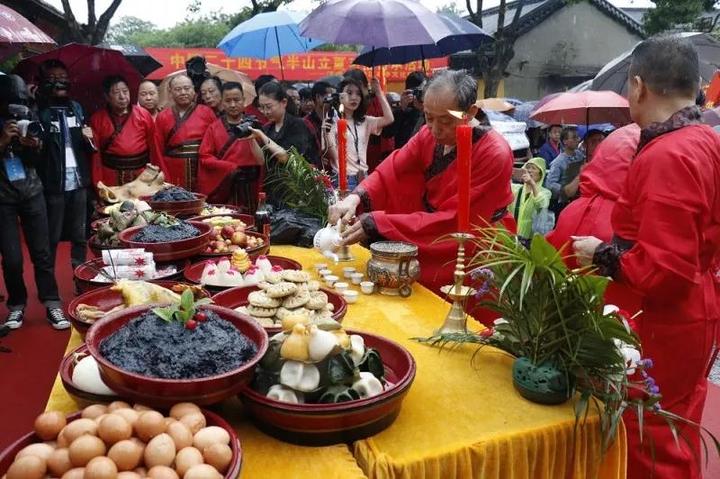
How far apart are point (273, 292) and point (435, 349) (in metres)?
0.54

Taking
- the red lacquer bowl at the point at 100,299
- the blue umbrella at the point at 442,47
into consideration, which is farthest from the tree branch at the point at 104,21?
the red lacquer bowl at the point at 100,299

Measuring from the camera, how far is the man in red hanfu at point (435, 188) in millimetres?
2428

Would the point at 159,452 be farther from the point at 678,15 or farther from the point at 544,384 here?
the point at 678,15

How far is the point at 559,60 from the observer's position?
56.2ft

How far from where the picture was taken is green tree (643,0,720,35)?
10.4 m

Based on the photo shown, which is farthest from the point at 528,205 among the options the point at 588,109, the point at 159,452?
the point at 159,452

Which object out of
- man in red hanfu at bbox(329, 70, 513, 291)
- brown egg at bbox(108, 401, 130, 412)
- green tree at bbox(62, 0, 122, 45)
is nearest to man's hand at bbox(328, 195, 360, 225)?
man in red hanfu at bbox(329, 70, 513, 291)

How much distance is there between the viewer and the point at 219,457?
3.41 ft

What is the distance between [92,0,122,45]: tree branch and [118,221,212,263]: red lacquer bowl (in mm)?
7738

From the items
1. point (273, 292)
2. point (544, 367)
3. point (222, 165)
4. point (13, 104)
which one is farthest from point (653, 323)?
point (13, 104)

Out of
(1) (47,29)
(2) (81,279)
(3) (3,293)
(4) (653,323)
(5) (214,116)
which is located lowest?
(3) (3,293)

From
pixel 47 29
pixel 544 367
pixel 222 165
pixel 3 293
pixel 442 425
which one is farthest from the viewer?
pixel 47 29

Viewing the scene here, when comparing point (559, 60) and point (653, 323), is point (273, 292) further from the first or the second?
point (559, 60)

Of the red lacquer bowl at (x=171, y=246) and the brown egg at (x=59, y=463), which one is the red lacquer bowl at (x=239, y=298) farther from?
the brown egg at (x=59, y=463)
